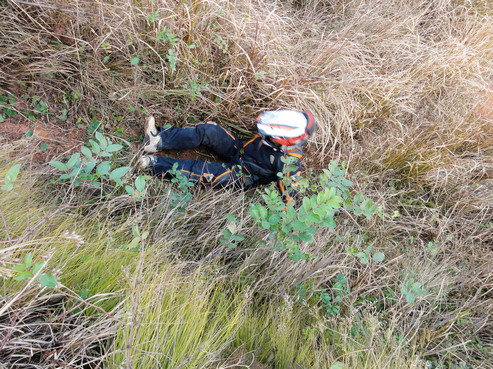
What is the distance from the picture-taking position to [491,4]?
3.79 metres

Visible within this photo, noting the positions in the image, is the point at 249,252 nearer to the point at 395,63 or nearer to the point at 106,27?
the point at 106,27

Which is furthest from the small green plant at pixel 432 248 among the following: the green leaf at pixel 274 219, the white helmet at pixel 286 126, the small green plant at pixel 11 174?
the small green plant at pixel 11 174

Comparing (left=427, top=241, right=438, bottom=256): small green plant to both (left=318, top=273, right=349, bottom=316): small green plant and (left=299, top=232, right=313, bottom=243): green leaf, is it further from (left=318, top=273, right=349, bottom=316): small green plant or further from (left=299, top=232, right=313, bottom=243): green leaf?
(left=299, top=232, right=313, bottom=243): green leaf

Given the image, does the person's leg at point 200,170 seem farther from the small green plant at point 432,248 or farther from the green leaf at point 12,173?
the small green plant at point 432,248

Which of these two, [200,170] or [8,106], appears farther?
[200,170]

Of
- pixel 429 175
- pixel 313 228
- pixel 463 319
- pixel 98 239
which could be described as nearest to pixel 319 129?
pixel 429 175

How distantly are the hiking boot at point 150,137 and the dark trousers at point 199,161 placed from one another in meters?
0.05

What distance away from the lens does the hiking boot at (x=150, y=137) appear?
7.80 feet

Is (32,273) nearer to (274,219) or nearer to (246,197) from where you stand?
(274,219)

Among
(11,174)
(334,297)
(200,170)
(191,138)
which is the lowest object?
(334,297)

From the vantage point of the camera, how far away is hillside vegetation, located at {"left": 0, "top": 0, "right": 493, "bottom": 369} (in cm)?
129

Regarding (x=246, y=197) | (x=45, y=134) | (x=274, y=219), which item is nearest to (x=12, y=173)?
(x=274, y=219)

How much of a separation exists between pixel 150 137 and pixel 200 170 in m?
0.48

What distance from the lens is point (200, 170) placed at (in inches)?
98.9
